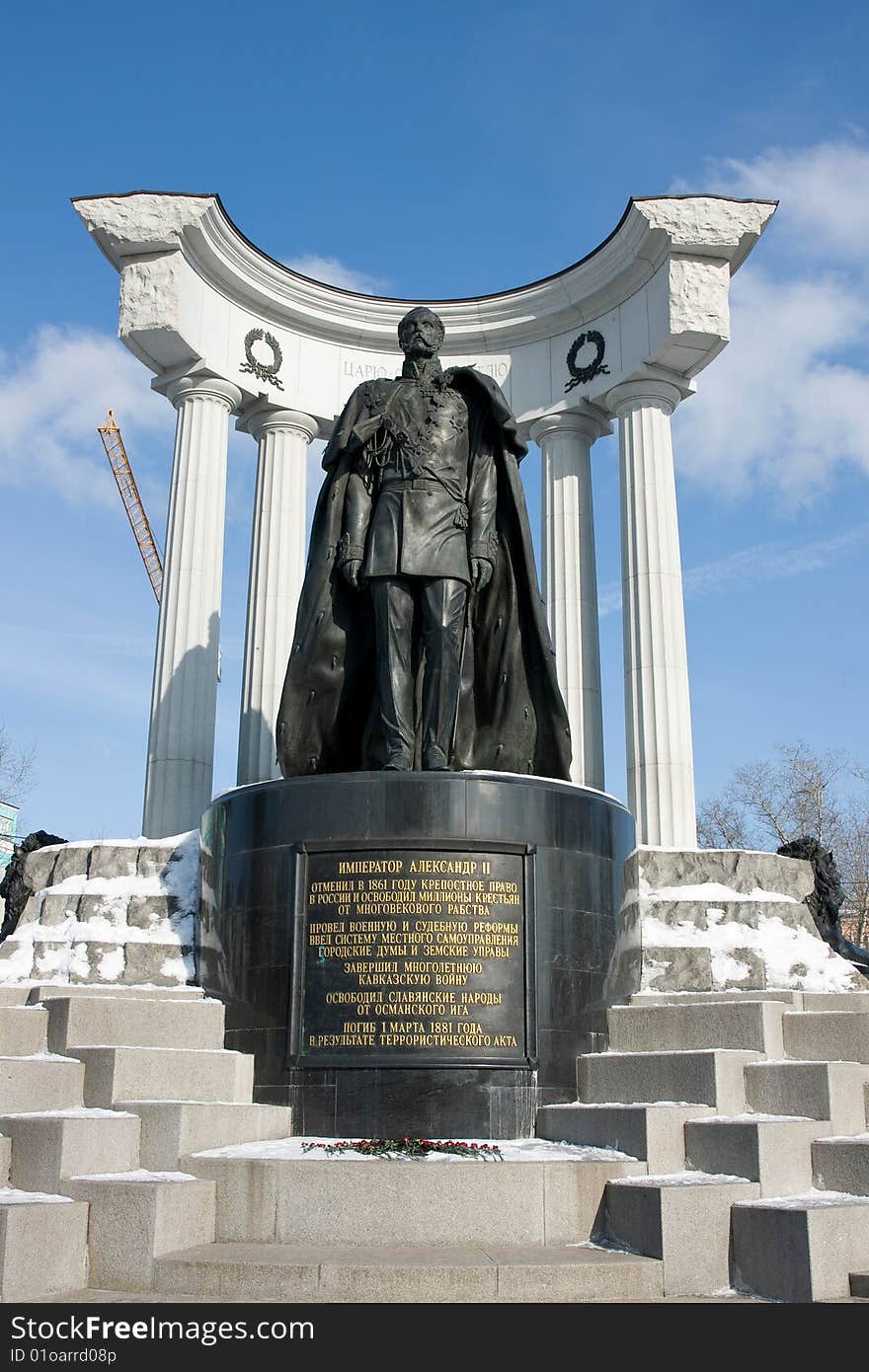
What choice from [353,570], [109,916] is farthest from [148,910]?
[353,570]

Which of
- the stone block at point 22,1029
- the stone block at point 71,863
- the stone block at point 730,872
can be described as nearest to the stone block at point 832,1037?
the stone block at point 730,872

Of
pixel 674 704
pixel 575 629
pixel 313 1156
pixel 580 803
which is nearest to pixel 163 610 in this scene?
pixel 575 629

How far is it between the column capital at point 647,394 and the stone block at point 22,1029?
16660 millimetres

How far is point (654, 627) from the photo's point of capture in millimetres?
21484

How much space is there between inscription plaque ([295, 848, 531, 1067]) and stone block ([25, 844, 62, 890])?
5.75 meters

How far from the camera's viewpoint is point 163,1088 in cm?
916

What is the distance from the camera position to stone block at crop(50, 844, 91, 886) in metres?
14.7

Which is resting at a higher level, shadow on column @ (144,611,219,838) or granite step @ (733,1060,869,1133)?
shadow on column @ (144,611,219,838)

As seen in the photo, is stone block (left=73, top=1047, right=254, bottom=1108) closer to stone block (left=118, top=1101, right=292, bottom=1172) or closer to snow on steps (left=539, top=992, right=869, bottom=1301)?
stone block (left=118, top=1101, right=292, bottom=1172)

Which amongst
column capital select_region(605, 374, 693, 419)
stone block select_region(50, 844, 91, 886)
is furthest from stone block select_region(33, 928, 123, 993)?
column capital select_region(605, 374, 693, 419)

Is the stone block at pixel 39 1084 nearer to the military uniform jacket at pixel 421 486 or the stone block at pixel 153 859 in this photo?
the military uniform jacket at pixel 421 486

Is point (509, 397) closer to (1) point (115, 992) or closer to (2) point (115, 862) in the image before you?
(2) point (115, 862)

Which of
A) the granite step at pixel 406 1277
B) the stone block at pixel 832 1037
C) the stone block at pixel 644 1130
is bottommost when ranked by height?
the granite step at pixel 406 1277

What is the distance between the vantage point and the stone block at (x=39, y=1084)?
334 inches
